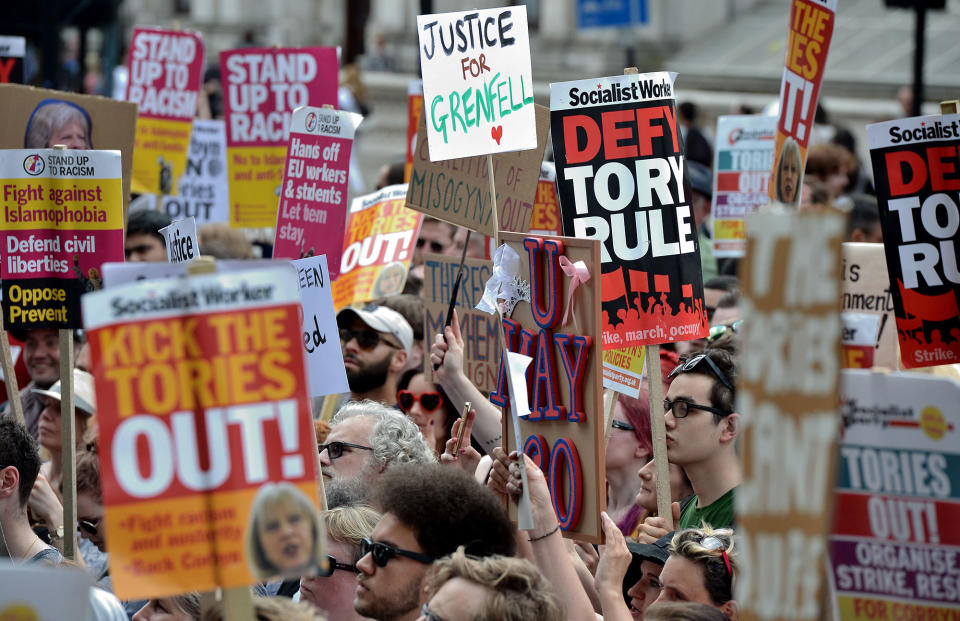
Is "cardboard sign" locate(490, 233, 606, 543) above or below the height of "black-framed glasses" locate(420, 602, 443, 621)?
above

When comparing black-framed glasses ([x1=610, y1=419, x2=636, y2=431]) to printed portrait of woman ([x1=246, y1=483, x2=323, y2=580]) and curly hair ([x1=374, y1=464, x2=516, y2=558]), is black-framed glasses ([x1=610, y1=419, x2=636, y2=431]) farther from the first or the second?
printed portrait of woman ([x1=246, y1=483, x2=323, y2=580])

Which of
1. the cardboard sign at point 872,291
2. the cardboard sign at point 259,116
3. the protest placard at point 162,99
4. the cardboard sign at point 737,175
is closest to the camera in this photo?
the cardboard sign at point 872,291

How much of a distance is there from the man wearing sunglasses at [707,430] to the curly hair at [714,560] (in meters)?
0.75

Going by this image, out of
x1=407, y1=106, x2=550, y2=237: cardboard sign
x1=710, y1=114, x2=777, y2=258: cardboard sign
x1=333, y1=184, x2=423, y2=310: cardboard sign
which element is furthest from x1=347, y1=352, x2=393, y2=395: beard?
x1=710, y1=114, x2=777, y2=258: cardboard sign

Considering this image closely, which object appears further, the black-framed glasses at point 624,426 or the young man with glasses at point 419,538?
the black-framed glasses at point 624,426

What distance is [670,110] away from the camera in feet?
15.7

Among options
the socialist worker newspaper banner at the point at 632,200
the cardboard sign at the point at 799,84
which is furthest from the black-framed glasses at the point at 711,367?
the cardboard sign at the point at 799,84

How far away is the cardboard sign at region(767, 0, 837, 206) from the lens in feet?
17.4

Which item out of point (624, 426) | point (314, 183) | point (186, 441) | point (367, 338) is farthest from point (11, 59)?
point (186, 441)

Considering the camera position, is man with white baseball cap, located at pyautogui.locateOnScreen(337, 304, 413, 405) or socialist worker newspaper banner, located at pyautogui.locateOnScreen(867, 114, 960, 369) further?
→ man with white baseball cap, located at pyautogui.locateOnScreen(337, 304, 413, 405)

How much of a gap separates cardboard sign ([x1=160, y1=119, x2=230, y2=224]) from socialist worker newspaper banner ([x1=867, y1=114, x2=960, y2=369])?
19.5ft

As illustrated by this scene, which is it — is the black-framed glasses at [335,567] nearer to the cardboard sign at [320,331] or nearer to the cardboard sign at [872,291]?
the cardboard sign at [320,331]

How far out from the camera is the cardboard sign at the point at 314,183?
5.99 meters

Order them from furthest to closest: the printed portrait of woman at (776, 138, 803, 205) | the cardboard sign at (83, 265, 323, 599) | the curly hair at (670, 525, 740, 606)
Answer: the printed portrait of woman at (776, 138, 803, 205), the curly hair at (670, 525, 740, 606), the cardboard sign at (83, 265, 323, 599)
